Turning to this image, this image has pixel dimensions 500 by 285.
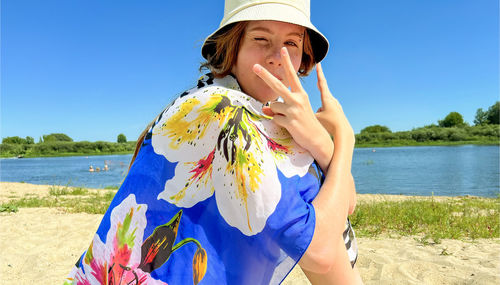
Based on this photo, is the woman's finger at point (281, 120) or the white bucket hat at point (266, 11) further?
the white bucket hat at point (266, 11)

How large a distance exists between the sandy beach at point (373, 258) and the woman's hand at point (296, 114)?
2.28 m

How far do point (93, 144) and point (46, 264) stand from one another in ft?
237

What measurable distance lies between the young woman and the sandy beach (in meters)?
2.24

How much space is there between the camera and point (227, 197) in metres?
0.94

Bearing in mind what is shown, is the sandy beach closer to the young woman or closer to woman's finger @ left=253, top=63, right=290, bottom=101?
the young woman

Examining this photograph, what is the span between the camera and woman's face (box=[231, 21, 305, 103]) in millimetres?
1248

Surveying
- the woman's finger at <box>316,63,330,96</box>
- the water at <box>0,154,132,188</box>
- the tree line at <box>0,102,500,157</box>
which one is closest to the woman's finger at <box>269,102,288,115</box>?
the woman's finger at <box>316,63,330,96</box>

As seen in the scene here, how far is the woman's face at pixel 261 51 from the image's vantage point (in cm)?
125

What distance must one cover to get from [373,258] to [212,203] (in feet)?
9.58

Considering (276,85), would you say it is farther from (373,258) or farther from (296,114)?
(373,258)

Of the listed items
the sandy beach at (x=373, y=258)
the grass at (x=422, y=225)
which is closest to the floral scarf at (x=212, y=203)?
the sandy beach at (x=373, y=258)

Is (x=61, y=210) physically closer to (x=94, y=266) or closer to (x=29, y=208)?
(x=29, y=208)

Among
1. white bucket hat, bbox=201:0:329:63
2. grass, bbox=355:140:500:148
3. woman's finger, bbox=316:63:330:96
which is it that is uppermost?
white bucket hat, bbox=201:0:329:63

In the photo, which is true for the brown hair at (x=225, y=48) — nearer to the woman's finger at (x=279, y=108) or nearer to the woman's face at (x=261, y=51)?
the woman's face at (x=261, y=51)
